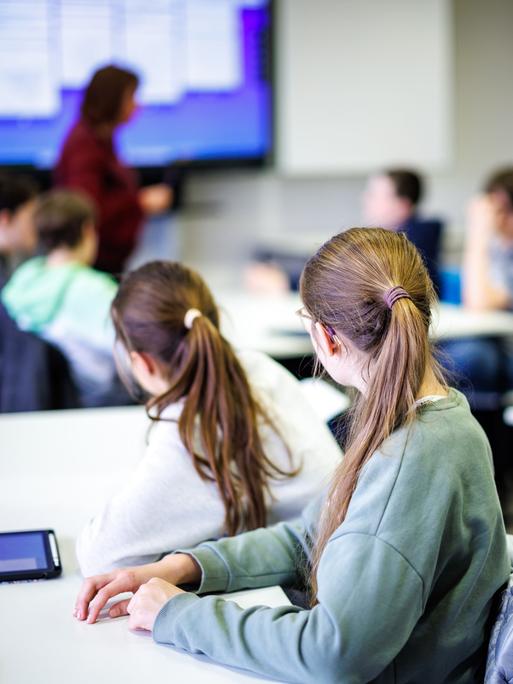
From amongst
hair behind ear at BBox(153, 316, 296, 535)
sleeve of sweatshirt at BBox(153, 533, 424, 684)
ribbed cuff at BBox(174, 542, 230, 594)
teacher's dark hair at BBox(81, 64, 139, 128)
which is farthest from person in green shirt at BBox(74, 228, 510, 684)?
teacher's dark hair at BBox(81, 64, 139, 128)

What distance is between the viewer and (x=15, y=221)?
11.6ft

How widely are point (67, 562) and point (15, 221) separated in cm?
222

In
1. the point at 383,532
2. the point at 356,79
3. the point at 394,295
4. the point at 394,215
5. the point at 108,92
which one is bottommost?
the point at 383,532

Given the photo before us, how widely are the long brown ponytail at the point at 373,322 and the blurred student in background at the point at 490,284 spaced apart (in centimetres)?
234

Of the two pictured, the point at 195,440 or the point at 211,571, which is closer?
the point at 211,571

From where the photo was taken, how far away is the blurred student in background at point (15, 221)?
135 inches

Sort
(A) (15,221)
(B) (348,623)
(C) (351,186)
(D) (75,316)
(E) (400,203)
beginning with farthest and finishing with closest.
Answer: (C) (351,186)
(E) (400,203)
(A) (15,221)
(D) (75,316)
(B) (348,623)

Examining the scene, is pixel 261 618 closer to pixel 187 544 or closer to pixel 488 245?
pixel 187 544

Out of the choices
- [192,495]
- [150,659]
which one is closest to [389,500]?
[150,659]

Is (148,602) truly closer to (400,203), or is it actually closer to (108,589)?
(108,589)

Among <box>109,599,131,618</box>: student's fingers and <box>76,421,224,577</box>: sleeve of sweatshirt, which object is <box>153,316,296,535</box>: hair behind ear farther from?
<box>109,599,131,618</box>: student's fingers

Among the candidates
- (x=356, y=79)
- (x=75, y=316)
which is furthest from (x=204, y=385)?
(x=356, y=79)

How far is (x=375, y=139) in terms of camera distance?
5.18 meters

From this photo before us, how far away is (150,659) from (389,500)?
36 centimetres
